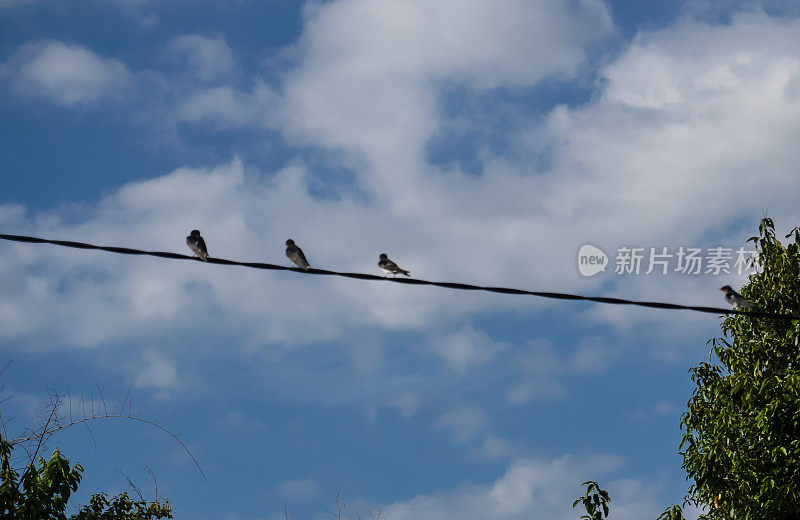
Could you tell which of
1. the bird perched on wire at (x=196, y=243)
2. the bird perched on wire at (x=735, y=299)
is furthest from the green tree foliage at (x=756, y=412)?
the bird perched on wire at (x=196, y=243)

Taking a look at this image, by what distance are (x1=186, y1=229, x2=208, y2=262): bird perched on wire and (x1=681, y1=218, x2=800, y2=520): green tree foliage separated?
355 inches

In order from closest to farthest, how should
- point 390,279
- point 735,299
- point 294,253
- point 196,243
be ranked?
point 390,279, point 196,243, point 294,253, point 735,299

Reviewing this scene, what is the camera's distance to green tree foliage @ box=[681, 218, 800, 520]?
14492 mm

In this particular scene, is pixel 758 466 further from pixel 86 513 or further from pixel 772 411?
pixel 86 513

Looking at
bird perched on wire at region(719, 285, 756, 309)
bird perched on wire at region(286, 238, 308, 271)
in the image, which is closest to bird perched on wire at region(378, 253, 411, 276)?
bird perched on wire at region(286, 238, 308, 271)

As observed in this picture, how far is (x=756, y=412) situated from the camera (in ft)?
49.3

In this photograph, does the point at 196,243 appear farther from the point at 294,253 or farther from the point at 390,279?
the point at 390,279

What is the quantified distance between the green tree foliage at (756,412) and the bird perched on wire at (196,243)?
9.02 m

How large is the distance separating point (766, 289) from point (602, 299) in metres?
10.6

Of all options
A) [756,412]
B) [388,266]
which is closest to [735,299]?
[756,412]

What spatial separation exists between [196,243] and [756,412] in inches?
379

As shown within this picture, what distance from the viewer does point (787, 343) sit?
15.7m

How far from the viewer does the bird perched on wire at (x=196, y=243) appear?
11.6 metres

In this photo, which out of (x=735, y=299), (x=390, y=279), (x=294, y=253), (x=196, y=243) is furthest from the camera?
(x=735, y=299)
